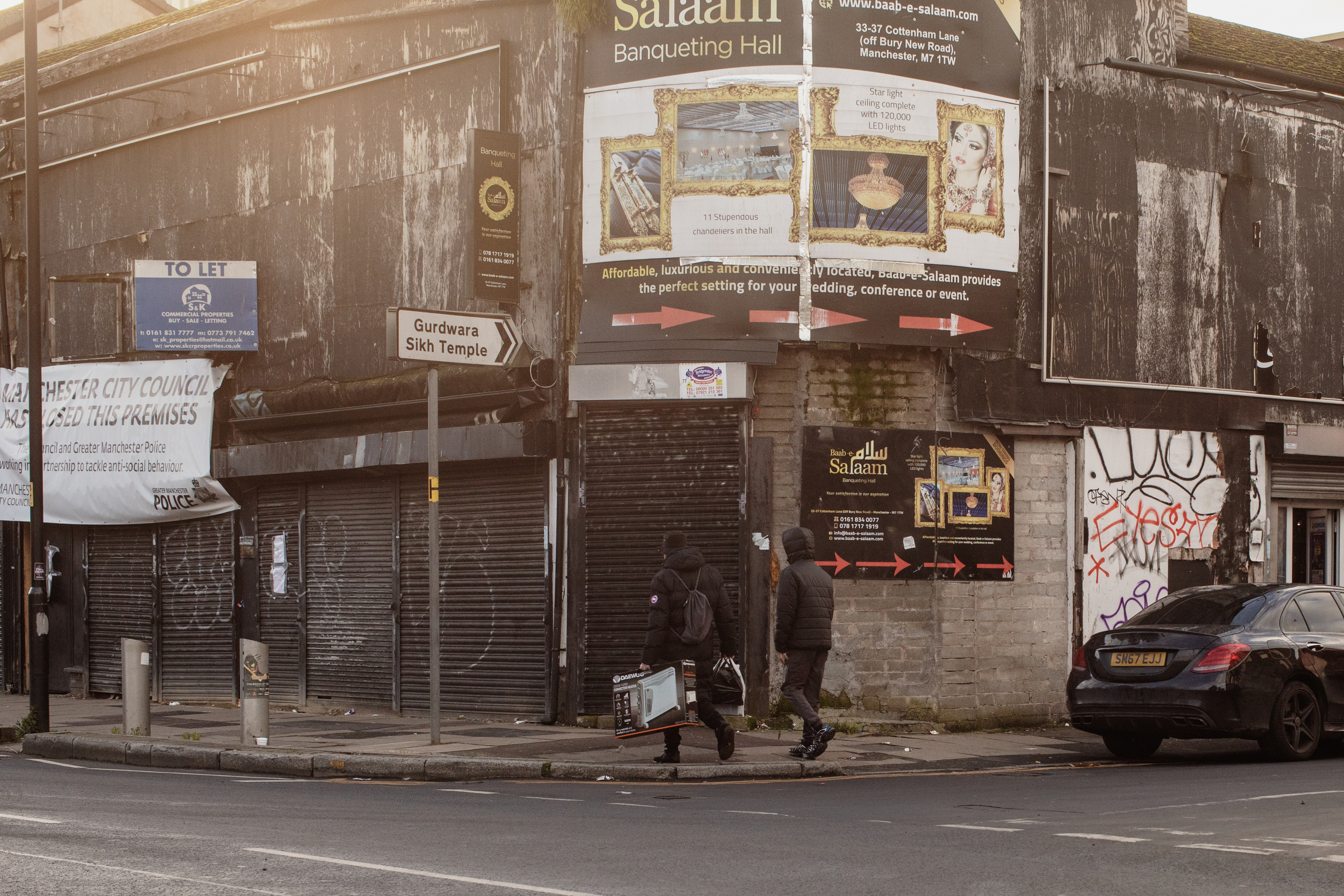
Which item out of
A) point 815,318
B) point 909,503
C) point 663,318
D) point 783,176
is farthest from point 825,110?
point 909,503

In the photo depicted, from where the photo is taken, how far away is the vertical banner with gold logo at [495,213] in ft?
51.1

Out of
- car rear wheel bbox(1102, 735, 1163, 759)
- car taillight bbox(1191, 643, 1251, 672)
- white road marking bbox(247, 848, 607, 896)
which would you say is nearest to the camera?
white road marking bbox(247, 848, 607, 896)

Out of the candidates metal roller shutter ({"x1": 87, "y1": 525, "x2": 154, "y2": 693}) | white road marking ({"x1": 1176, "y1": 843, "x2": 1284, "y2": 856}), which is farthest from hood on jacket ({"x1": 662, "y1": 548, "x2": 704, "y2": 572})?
metal roller shutter ({"x1": 87, "y1": 525, "x2": 154, "y2": 693})

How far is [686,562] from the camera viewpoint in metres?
12.1

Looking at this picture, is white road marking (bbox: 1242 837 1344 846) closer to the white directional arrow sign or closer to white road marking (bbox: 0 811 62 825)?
white road marking (bbox: 0 811 62 825)

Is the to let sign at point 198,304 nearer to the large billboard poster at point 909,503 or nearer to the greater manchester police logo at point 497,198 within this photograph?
the greater manchester police logo at point 497,198

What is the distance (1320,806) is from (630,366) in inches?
313

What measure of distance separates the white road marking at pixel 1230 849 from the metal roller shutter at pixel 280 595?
42.4 feet

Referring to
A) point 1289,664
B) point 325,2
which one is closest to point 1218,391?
point 1289,664

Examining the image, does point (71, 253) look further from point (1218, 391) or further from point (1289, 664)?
point (1289, 664)

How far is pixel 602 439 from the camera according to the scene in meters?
15.0

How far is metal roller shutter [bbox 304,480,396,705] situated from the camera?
56.6 feet

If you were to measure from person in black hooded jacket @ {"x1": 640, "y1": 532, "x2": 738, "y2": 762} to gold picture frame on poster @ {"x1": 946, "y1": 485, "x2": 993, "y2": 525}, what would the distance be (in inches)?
150

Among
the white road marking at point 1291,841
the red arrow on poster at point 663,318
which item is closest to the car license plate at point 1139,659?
the white road marking at point 1291,841
